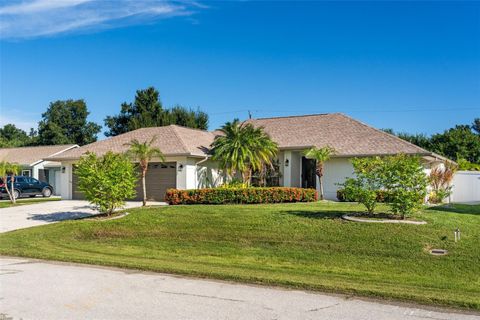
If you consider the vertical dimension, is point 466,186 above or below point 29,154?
below

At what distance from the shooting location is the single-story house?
876 inches

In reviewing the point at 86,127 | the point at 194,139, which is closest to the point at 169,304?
the point at 194,139

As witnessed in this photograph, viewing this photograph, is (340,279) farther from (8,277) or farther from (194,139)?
(194,139)

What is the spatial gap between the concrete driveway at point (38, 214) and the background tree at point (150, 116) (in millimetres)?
22681

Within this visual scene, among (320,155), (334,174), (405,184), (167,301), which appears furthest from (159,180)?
(167,301)

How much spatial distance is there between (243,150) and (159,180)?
18.4ft

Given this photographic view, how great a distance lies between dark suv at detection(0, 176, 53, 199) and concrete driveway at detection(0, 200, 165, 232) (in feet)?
22.8

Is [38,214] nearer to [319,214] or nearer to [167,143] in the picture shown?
[167,143]

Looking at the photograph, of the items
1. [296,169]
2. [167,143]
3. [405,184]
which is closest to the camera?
[405,184]

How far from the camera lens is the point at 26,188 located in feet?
101

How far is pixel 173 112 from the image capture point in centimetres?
4600

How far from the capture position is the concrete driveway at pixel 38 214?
1744cm

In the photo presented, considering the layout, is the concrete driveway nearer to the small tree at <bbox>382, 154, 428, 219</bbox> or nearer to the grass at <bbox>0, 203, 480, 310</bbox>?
the grass at <bbox>0, 203, 480, 310</bbox>

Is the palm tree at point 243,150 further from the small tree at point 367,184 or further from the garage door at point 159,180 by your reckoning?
the small tree at point 367,184
